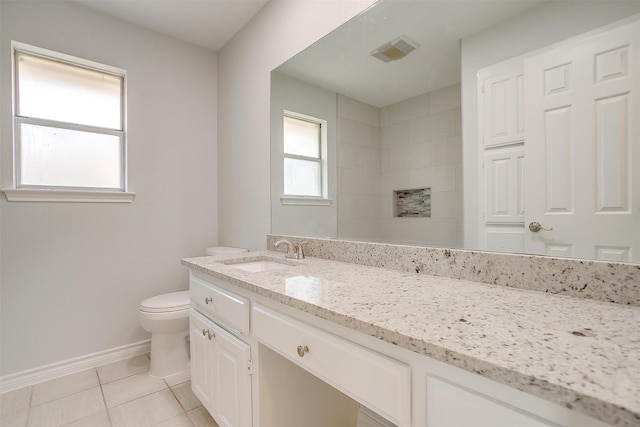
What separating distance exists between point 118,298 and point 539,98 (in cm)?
277

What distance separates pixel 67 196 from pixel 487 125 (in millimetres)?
2547

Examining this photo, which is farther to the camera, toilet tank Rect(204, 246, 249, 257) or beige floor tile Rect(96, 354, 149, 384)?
toilet tank Rect(204, 246, 249, 257)

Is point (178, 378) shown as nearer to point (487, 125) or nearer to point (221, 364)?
point (221, 364)

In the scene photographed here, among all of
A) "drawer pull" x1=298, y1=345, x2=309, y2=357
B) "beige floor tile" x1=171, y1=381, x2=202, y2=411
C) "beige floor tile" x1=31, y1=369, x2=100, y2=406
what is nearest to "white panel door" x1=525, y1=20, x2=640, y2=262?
"drawer pull" x1=298, y1=345, x2=309, y2=357

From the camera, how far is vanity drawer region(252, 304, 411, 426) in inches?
24.0

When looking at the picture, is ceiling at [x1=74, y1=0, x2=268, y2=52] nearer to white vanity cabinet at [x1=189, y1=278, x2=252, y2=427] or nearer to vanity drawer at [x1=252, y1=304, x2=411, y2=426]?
white vanity cabinet at [x1=189, y1=278, x2=252, y2=427]

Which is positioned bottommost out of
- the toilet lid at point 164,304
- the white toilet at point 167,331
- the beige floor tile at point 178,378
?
the beige floor tile at point 178,378

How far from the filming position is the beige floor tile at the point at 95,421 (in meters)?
1.50

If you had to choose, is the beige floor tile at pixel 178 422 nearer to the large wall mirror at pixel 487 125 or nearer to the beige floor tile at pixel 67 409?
the beige floor tile at pixel 67 409

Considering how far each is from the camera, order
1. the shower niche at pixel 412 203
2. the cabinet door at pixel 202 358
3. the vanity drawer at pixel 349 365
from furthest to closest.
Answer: the cabinet door at pixel 202 358 < the shower niche at pixel 412 203 < the vanity drawer at pixel 349 365

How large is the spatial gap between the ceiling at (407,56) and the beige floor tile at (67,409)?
2280 millimetres

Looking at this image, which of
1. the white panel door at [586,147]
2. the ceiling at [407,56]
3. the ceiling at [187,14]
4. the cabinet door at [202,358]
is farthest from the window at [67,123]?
the white panel door at [586,147]

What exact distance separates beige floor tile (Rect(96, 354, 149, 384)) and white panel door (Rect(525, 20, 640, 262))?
8.16ft

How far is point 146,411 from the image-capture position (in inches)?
63.4
